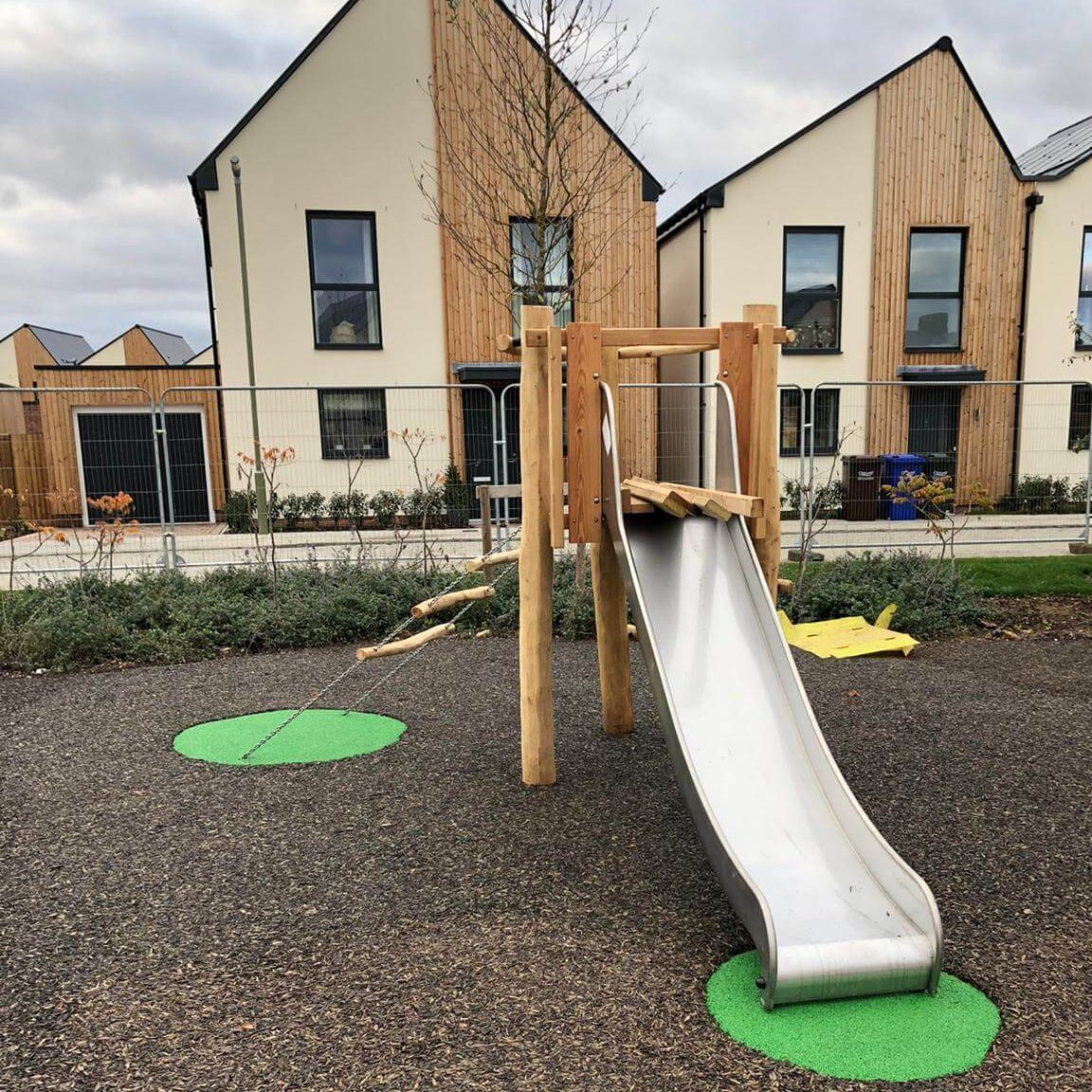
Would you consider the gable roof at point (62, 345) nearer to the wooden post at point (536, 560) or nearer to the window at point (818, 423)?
the window at point (818, 423)

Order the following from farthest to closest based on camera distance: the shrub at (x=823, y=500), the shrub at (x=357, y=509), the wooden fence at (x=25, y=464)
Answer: the wooden fence at (x=25, y=464) → the shrub at (x=357, y=509) → the shrub at (x=823, y=500)

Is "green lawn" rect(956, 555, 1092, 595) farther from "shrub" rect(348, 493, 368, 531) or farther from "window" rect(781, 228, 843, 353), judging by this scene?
"window" rect(781, 228, 843, 353)

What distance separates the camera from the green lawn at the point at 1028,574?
851 cm

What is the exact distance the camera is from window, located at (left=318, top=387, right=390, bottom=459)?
46.9 feet

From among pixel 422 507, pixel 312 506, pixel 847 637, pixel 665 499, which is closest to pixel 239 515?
pixel 312 506

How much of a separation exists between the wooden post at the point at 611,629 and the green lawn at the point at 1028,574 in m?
3.93

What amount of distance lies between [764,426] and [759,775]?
4.88 feet

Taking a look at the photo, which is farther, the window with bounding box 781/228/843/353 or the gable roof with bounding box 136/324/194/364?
the gable roof with bounding box 136/324/194/364

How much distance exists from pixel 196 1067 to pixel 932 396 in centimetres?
1690

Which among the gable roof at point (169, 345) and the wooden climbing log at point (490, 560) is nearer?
the wooden climbing log at point (490, 560)

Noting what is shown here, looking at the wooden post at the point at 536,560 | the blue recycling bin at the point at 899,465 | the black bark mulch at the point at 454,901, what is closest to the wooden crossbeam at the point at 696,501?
the wooden post at the point at 536,560

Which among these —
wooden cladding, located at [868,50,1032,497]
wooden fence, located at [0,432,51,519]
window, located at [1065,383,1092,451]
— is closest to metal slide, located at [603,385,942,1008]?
wooden fence, located at [0,432,51,519]

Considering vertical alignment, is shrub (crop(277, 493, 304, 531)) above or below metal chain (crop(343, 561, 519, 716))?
above

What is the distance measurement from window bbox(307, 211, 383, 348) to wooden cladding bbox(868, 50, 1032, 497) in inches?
353
